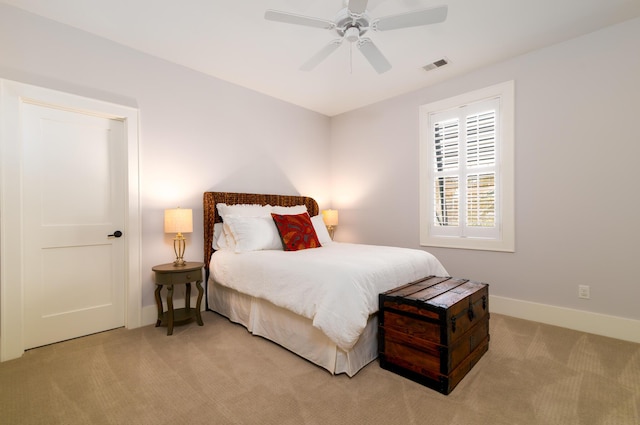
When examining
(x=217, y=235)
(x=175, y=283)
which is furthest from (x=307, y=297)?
(x=217, y=235)

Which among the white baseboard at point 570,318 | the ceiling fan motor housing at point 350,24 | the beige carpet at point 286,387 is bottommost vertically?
the beige carpet at point 286,387

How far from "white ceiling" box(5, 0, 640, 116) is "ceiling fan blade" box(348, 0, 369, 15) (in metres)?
0.42

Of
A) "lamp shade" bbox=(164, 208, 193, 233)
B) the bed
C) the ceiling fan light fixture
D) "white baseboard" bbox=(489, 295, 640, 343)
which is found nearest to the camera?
the bed

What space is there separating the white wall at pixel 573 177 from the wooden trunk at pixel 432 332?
48.7 inches

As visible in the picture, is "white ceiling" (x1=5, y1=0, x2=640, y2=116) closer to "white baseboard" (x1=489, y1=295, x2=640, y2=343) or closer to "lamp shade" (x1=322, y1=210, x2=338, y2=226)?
"lamp shade" (x1=322, y1=210, x2=338, y2=226)

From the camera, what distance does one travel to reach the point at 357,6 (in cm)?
191

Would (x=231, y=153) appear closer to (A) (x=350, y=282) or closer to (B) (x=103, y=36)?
(B) (x=103, y=36)

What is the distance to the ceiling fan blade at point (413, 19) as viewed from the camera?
1.92m

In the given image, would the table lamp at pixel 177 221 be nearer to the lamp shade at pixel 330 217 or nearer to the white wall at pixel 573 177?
the lamp shade at pixel 330 217

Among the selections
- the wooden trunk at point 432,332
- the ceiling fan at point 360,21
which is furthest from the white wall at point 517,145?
the ceiling fan at point 360,21

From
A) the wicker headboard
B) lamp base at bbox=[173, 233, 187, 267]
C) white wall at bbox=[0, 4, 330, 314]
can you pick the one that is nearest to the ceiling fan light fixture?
white wall at bbox=[0, 4, 330, 314]

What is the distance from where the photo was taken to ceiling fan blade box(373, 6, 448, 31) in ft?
6.29

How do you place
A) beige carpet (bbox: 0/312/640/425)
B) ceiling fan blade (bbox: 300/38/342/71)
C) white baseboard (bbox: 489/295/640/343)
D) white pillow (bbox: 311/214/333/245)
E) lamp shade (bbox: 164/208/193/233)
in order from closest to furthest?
beige carpet (bbox: 0/312/640/425) < ceiling fan blade (bbox: 300/38/342/71) < white baseboard (bbox: 489/295/640/343) < lamp shade (bbox: 164/208/193/233) < white pillow (bbox: 311/214/333/245)

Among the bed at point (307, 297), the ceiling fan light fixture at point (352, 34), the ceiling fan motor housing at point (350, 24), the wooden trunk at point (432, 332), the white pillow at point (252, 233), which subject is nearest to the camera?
the wooden trunk at point (432, 332)
